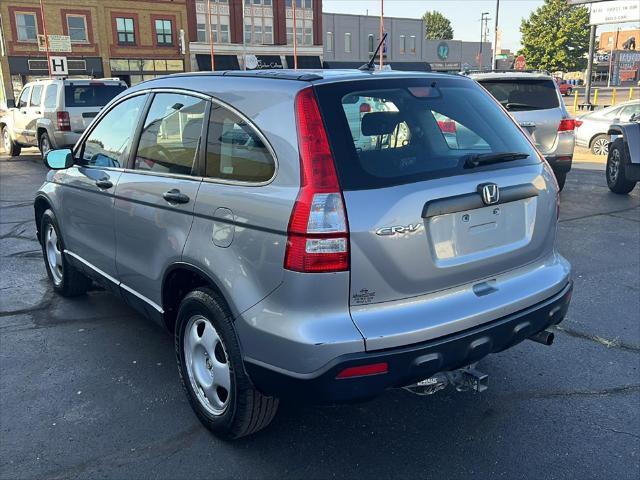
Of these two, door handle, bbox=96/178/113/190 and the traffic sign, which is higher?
the traffic sign

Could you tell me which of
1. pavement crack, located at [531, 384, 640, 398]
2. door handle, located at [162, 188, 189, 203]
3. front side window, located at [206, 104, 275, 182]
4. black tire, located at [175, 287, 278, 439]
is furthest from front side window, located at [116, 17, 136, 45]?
pavement crack, located at [531, 384, 640, 398]

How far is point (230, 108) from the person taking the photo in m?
2.89

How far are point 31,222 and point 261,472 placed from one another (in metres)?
6.75

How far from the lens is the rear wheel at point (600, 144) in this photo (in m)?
13.9

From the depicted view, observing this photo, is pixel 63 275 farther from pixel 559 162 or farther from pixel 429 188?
pixel 559 162

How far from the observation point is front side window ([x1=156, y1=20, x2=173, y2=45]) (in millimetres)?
48088

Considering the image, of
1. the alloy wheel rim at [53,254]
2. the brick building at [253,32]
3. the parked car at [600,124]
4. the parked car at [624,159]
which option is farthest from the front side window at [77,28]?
the alloy wheel rim at [53,254]

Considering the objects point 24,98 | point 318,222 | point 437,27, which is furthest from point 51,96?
point 437,27

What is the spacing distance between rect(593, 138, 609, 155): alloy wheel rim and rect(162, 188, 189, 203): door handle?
13.3 m

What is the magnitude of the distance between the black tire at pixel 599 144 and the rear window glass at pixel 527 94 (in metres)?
5.88

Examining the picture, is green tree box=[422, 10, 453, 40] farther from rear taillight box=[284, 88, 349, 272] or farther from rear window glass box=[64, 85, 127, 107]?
rear taillight box=[284, 88, 349, 272]

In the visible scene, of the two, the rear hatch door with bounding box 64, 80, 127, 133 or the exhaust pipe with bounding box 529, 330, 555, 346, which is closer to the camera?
the exhaust pipe with bounding box 529, 330, 555, 346

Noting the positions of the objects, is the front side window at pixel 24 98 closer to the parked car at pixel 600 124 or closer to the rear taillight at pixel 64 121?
the rear taillight at pixel 64 121

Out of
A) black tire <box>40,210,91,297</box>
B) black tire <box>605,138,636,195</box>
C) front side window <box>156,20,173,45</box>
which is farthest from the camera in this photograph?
front side window <box>156,20,173,45</box>
